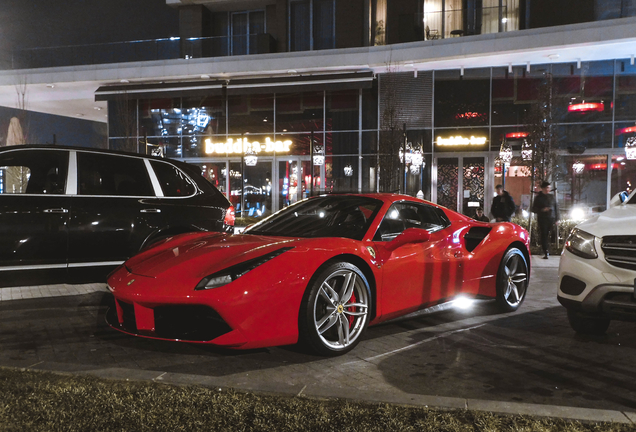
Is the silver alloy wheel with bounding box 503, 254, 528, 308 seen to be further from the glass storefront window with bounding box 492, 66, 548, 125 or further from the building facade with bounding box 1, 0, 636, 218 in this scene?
the glass storefront window with bounding box 492, 66, 548, 125

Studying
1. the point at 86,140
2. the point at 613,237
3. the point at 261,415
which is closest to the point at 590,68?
the point at 613,237

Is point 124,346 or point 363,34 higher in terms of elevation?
point 363,34

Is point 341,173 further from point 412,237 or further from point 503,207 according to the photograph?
point 412,237

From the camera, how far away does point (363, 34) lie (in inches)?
920

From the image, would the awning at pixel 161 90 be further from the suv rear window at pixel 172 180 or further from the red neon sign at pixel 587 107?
the suv rear window at pixel 172 180

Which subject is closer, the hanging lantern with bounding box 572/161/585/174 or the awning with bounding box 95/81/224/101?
the hanging lantern with bounding box 572/161/585/174

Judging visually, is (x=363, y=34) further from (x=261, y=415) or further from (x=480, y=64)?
(x=261, y=415)

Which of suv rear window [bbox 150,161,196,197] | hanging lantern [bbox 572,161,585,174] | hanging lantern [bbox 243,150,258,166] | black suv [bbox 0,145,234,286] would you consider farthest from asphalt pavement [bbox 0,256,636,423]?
hanging lantern [bbox 572,161,585,174]

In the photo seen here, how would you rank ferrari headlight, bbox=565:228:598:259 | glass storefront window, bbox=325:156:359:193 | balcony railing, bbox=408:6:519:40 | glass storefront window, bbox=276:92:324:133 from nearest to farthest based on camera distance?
ferrari headlight, bbox=565:228:598:259
balcony railing, bbox=408:6:519:40
glass storefront window, bbox=325:156:359:193
glass storefront window, bbox=276:92:324:133

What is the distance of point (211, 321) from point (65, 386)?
0.99 m

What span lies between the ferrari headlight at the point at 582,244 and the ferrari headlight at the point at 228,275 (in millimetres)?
2684

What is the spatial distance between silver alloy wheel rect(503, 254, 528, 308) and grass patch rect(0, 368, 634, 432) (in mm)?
3122

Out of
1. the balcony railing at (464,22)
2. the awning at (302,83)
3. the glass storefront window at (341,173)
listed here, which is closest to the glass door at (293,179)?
the glass storefront window at (341,173)

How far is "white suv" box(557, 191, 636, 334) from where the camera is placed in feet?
13.4
